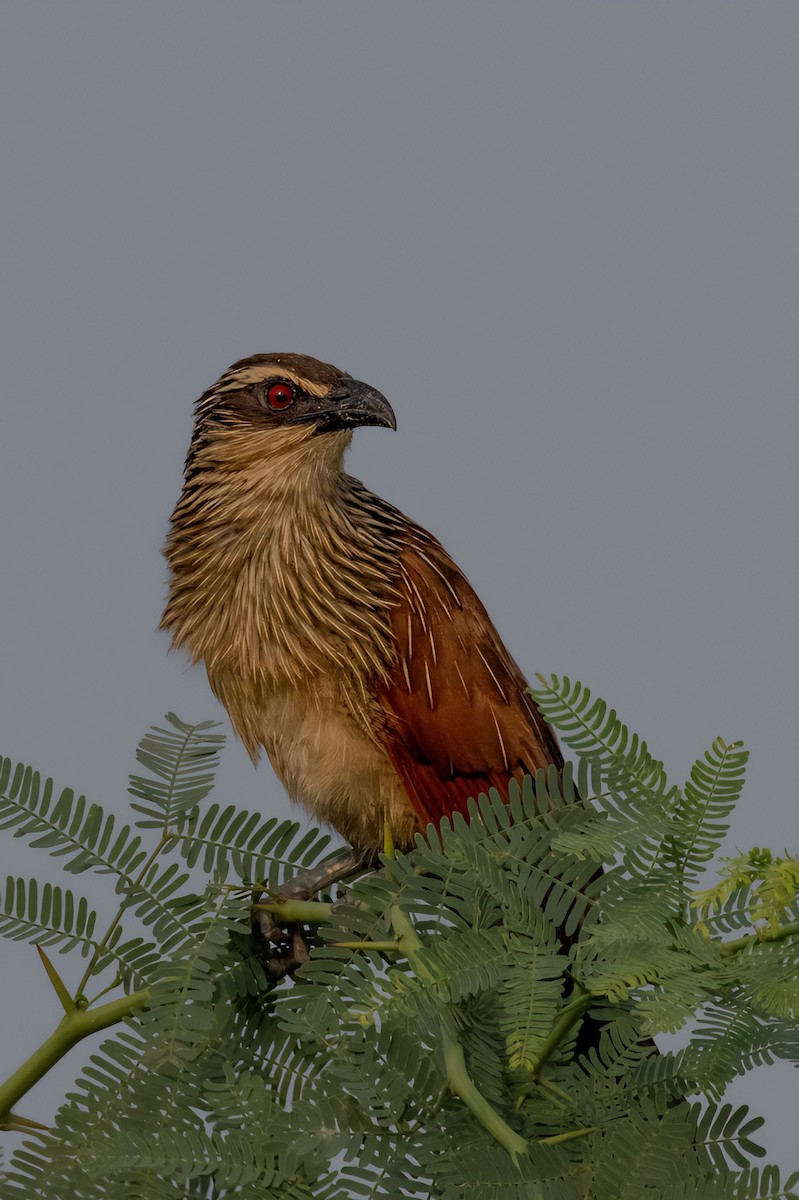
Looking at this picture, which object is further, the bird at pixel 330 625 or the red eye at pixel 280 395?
the red eye at pixel 280 395

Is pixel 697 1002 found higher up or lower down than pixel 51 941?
higher up

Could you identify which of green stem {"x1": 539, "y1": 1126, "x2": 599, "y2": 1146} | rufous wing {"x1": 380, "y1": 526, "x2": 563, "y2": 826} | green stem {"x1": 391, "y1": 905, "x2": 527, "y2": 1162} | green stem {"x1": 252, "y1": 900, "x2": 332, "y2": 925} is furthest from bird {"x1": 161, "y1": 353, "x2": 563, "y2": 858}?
green stem {"x1": 539, "y1": 1126, "x2": 599, "y2": 1146}

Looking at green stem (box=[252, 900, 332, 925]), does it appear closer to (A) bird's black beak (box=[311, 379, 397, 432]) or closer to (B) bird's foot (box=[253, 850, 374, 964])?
(B) bird's foot (box=[253, 850, 374, 964])

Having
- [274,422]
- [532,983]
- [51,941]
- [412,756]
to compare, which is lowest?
[51,941]

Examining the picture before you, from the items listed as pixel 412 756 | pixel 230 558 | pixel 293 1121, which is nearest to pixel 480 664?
pixel 412 756

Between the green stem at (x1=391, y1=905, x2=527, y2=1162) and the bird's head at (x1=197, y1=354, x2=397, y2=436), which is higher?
the bird's head at (x1=197, y1=354, x2=397, y2=436)

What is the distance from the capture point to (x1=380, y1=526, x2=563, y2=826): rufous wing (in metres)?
2.92

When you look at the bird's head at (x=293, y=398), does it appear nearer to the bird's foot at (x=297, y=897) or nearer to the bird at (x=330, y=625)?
the bird at (x=330, y=625)

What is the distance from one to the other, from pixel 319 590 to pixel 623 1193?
1.63 metres

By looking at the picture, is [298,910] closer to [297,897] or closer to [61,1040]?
[61,1040]

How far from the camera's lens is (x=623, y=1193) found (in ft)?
5.45

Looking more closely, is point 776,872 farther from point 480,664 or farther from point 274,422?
point 274,422

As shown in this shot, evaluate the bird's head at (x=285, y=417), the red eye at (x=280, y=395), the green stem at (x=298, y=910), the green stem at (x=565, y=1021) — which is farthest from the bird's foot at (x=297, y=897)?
the red eye at (x=280, y=395)

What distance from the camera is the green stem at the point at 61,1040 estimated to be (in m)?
1.90
